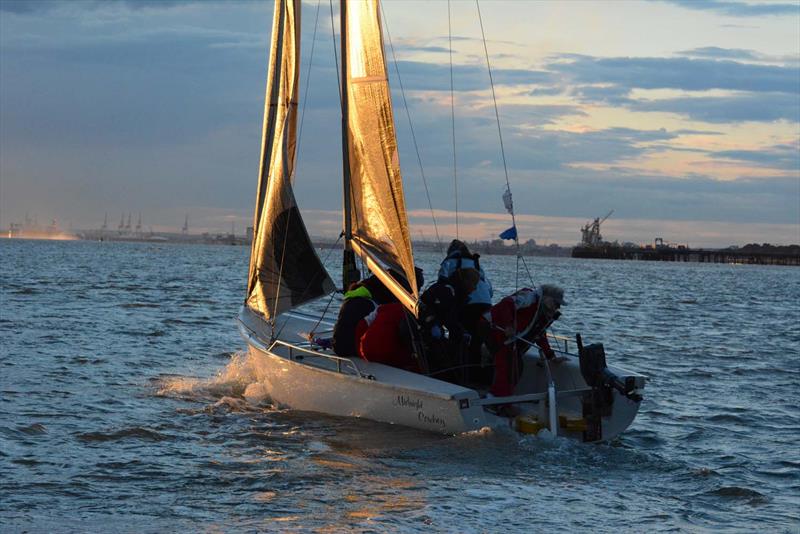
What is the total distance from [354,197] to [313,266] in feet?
4.42

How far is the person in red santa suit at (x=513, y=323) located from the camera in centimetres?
1175

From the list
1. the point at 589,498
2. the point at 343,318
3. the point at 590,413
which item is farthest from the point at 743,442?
the point at 343,318

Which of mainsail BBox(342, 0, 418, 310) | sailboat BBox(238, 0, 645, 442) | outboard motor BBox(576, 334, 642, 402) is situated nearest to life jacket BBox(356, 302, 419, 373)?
sailboat BBox(238, 0, 645, 442)

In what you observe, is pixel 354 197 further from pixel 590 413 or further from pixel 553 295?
pixel 590 413

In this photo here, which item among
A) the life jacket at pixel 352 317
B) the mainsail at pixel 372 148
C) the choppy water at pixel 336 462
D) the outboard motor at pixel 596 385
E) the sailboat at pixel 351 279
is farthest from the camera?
the mainsail at pixel 372 148

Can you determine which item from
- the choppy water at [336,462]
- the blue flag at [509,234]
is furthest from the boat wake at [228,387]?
the blue flag at [509,234]

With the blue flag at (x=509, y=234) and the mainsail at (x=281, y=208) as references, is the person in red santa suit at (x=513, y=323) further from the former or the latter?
the mainsail at (x=281, y=208)

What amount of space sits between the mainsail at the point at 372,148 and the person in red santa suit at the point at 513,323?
1666mm

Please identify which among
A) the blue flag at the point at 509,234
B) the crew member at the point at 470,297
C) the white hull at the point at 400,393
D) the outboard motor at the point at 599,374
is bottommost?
the white hull at the point at 400,393

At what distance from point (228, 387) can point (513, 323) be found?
588cm

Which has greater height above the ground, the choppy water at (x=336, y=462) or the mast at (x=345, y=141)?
the mast at (x=345, y=141)

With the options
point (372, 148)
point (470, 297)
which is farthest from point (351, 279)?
point (470, 297)

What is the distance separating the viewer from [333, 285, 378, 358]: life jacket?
1266cm

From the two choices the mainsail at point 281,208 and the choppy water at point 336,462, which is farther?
the mainsail at point 281,208
